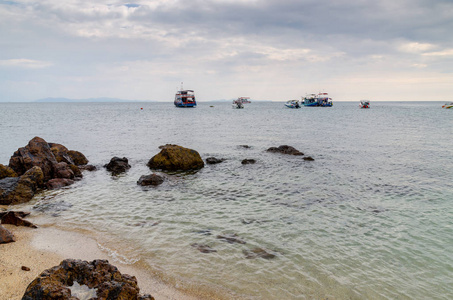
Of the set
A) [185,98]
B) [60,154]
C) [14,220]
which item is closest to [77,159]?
[60,154]

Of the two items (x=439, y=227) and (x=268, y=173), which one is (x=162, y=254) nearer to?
(x=439, y=227)

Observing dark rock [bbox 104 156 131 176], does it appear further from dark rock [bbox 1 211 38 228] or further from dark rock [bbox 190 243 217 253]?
dark rock [bbox 190 243 217 253]

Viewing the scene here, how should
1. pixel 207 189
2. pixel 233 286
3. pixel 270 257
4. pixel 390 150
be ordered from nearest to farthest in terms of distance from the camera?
pixel 233 286, pixel 270 257, pixel 207 189, pixel 390 150

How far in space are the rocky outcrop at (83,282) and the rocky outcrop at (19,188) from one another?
9.79 meters

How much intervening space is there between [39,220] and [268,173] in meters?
12.8

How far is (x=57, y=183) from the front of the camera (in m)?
15.7

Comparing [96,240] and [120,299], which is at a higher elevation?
[120,299]

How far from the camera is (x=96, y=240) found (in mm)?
9172

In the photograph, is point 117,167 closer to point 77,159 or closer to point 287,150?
point 77,159

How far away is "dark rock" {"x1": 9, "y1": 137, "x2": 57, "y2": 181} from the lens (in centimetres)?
1642

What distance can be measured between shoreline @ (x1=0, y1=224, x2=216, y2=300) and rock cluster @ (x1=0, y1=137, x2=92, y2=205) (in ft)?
13.1

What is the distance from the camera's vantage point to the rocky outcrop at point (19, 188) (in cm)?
1295

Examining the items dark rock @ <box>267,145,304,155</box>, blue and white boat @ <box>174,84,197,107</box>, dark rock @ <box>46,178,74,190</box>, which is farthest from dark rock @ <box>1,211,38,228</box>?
blue and white boat @ <box>174,84,197,107</box>

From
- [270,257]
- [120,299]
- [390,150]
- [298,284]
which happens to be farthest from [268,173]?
[390,150]
